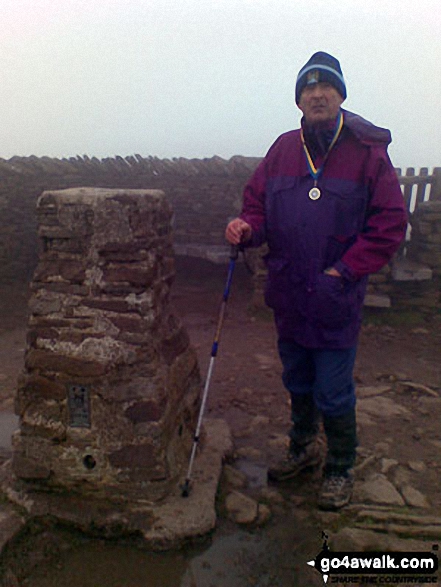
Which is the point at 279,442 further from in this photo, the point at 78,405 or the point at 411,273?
the point at 411,273

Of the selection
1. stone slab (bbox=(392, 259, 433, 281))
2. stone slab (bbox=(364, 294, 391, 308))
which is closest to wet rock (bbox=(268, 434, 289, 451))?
Answer: stone slab (bbox=(364, 294, 391, 308))

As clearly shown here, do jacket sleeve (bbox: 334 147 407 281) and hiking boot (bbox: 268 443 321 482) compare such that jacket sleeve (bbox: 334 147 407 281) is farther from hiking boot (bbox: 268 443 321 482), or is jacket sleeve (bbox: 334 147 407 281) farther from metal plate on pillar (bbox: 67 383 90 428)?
metal plate on pillar (bbox: 67 383 90 428)

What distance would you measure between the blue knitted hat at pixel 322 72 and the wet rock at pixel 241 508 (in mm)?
2589

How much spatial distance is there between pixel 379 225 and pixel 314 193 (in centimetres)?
41

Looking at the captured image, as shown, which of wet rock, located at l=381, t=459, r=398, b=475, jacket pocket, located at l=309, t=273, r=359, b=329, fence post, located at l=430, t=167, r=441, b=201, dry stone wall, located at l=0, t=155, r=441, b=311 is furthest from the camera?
dry stone wall, located at l=0, t=155, r=441, b=311

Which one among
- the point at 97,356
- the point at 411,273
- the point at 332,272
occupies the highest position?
the point at 332,272

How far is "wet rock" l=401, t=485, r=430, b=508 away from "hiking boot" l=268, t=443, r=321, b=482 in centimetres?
62

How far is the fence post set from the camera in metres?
8.01

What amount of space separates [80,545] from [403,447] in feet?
8.39

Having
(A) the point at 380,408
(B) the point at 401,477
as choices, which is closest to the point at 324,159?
(B) the point at 401,477

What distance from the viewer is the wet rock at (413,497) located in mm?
3352

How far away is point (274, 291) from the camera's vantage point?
325 cm

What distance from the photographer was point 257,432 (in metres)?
4.36

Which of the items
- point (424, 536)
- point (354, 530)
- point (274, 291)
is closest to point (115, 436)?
point (274, 291)
